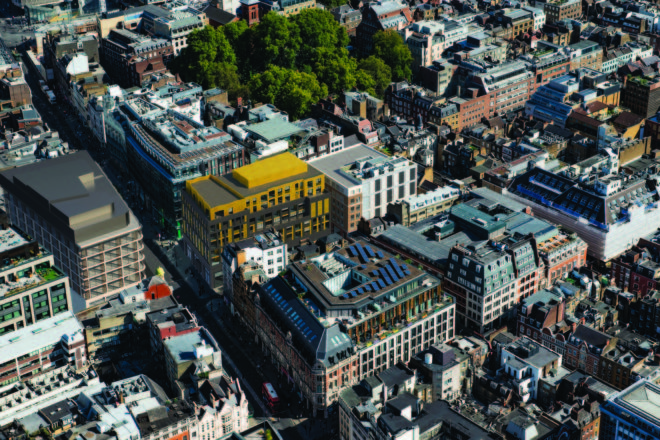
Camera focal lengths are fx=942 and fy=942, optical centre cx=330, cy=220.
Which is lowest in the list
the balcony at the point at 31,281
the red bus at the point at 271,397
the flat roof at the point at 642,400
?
the red bus at the point at 271,397

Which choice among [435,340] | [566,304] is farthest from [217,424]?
[566,304]

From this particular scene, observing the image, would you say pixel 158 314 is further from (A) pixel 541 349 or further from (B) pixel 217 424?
(A) pixel 541 349

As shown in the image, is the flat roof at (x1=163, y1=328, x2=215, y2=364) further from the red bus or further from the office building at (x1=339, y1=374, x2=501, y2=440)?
the office building at (x1=339, y1=374, x2=501, y2=440)

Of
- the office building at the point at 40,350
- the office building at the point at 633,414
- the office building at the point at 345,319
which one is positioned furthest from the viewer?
the office building at the point at 345,319

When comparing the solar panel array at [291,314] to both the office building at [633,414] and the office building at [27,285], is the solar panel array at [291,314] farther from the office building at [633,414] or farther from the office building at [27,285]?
the office building at [633,414]

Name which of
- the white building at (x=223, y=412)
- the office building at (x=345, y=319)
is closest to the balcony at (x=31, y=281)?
the office building at (x=345, y=319)

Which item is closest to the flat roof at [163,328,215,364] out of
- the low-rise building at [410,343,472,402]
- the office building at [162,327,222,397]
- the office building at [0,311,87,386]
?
the office building at [162,327,222,397]

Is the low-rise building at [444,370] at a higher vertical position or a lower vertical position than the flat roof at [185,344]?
lower
